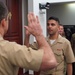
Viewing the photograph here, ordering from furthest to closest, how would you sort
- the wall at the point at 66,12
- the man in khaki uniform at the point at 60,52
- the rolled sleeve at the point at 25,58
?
the wall at the point at 66,12, the man in khaki uniform at the point at 60,52, the rolled sleeve at the point at 25,58

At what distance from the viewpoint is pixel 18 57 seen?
1071 mm

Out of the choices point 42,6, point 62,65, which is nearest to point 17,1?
point 42,6

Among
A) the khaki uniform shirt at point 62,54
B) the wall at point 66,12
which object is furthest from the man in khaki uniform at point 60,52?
the wall at point 66,12

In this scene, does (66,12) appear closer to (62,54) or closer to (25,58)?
(62,54)

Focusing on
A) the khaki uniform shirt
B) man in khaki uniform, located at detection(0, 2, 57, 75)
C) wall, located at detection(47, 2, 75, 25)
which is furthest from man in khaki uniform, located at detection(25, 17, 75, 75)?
wall, located at detection(47, 2, 75, 25)

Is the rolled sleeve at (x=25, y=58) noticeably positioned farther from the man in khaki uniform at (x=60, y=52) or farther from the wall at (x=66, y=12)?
the wall at (x=66, y=12)

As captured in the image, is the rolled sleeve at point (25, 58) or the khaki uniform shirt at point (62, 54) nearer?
the rolled sleeve at point (25, 58)

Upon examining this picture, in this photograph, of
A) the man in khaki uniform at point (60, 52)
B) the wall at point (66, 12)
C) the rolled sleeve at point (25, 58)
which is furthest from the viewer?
the wall at point (66, 12)

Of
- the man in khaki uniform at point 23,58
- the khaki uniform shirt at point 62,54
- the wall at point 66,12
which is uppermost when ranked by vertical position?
the wall at point 66,12

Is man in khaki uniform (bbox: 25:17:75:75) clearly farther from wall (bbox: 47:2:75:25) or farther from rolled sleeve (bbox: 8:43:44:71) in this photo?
wall (bbox: 47:2:75:25)

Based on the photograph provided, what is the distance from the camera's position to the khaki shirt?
107cm

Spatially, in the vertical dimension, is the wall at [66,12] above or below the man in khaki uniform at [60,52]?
above

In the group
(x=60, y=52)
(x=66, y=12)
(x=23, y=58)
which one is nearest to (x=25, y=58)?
(x=23, y=58)

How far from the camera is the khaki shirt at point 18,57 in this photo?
1.07 meters
